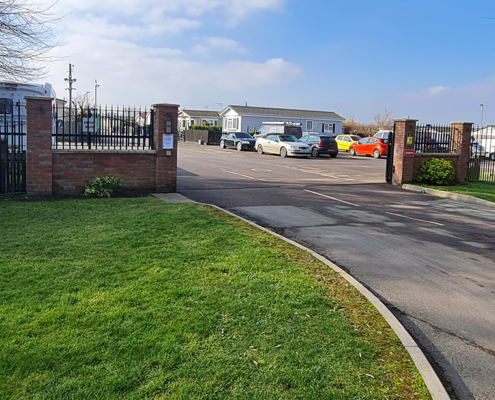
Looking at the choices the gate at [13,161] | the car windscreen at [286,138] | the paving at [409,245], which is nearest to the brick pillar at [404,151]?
the paving at [409,245]

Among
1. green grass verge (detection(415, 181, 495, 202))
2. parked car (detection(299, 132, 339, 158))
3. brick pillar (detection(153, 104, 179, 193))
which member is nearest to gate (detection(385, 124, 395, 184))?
green grass verge (detection(415, 181, 495, 202))

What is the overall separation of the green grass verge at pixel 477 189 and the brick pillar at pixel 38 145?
11967mm

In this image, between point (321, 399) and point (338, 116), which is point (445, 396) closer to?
point (321, 399)

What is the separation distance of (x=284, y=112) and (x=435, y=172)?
49.7 metres

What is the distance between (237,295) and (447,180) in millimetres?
14338

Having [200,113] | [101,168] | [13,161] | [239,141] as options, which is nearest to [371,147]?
[239,141]

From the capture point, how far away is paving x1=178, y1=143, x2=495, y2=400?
452 cm

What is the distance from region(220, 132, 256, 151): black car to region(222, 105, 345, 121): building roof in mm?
22319

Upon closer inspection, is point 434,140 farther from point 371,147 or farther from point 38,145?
point 371,147

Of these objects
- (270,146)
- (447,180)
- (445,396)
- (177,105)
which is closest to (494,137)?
(270,146)

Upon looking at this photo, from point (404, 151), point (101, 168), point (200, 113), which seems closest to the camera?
point (101, 168)

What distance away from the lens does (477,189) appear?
54.9 ft

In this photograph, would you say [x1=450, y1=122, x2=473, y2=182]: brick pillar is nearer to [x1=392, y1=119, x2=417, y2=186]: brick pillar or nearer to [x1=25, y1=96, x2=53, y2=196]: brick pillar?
[x1=392, y1=119, x2=417, y2=186]: brick pillar

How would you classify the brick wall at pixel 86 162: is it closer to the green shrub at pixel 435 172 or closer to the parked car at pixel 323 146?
the green shrub at pixel 435 172
